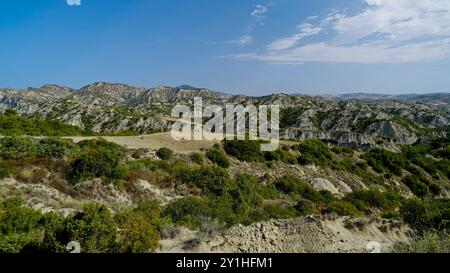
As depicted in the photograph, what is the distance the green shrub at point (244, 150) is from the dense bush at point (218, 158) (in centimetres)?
163

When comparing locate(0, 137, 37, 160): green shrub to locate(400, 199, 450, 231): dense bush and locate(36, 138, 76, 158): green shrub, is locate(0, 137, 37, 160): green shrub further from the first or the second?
locate(400, 199, 450, 231): dense bush

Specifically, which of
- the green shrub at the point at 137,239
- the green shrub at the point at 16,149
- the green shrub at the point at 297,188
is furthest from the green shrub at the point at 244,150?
the green shrub at the point at 137,239

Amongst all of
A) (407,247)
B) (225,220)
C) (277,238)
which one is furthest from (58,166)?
(407,247)

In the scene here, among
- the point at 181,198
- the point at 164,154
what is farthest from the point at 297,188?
the point at 181,198

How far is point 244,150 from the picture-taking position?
30.5m

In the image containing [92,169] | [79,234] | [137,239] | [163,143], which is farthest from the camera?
[163,143]

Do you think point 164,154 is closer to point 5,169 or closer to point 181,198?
point 181,198

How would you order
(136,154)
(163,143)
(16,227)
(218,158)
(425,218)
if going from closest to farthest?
1. (16,227)
2. (425,218)
3. (136,154)
4. (218,158)
5. (163,143)

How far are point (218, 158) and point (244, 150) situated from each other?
3884 mm

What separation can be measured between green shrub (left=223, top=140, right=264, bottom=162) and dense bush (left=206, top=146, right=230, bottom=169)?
64.1 inches

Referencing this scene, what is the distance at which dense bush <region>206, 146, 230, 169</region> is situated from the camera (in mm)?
26798

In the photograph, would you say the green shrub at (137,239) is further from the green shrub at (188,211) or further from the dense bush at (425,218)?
the dense bush at (425,218)

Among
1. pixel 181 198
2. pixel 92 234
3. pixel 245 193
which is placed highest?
pixel 92 234

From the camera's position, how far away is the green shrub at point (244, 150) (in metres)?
29.9
